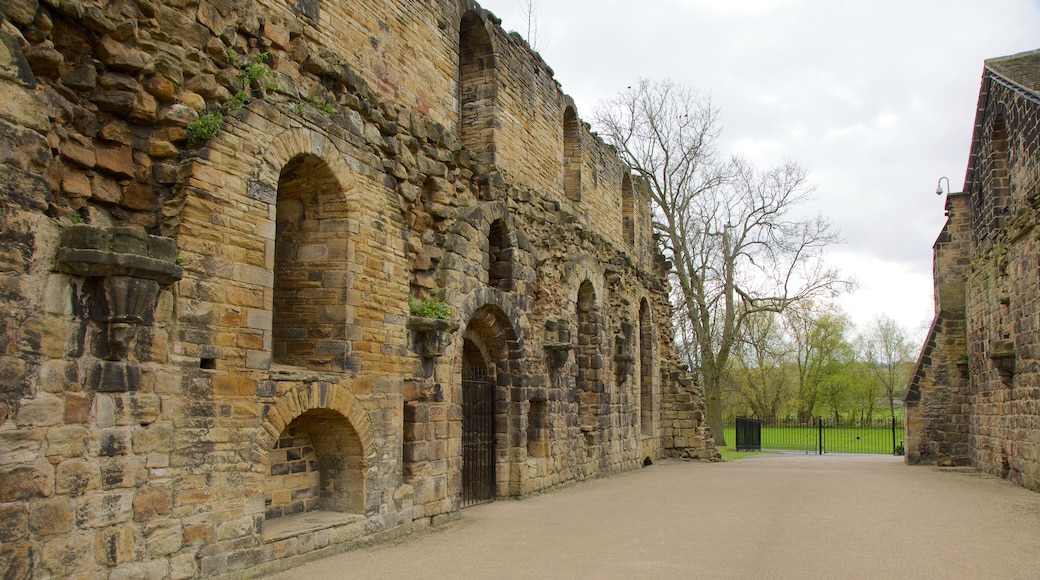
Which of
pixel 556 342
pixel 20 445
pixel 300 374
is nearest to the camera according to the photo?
pixel 20 445

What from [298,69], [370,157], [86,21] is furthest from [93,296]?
[370,157]

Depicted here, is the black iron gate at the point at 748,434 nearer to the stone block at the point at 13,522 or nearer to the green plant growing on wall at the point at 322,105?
the green plant growing on wall at the point at 322,105

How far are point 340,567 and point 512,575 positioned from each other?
1.44m

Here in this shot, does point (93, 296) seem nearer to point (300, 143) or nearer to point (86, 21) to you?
point (86, 21)

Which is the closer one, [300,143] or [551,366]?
[300,143]

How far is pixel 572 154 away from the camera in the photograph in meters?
15.5

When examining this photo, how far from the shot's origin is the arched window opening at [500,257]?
11609mm

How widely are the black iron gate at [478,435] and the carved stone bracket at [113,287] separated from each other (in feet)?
19.9

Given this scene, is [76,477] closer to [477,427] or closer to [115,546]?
[115,546]

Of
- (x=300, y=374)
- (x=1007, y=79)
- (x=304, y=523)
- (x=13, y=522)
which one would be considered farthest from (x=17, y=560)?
(x=1007, y=79)

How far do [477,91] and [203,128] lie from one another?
6516 millimetres

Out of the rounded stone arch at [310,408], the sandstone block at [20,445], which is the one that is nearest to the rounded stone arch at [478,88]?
the rounded stone arch at [310,408]

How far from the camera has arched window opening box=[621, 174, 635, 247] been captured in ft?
62.7

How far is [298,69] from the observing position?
7.20m
